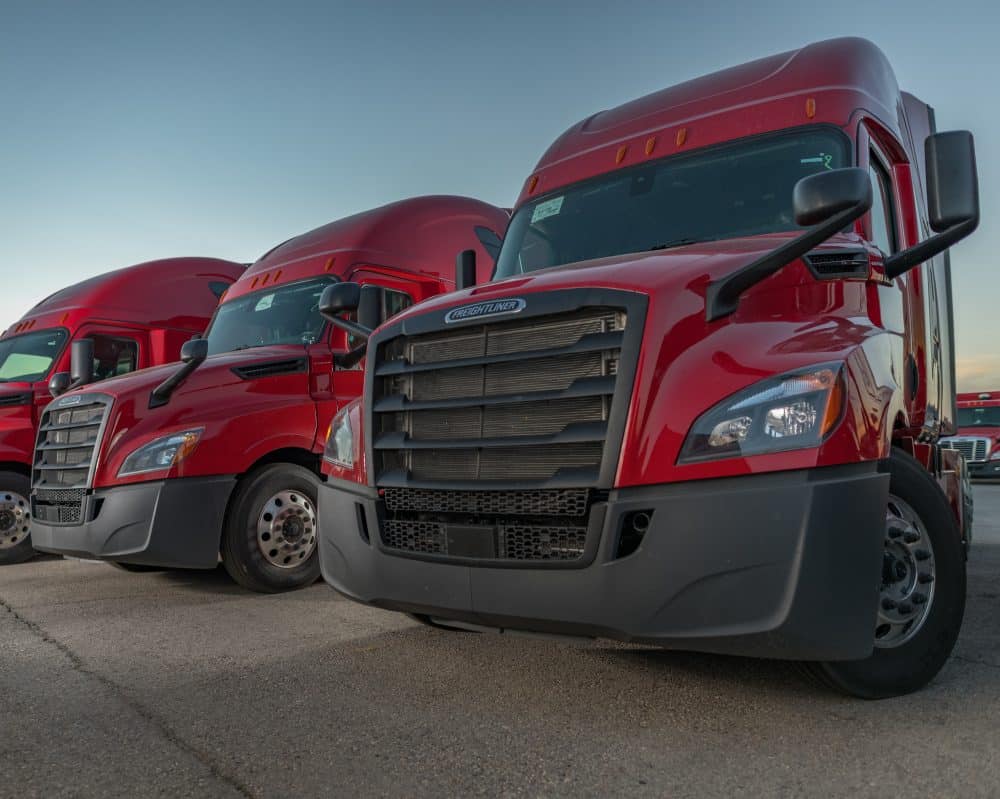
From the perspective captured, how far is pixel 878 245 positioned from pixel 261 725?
3553mm

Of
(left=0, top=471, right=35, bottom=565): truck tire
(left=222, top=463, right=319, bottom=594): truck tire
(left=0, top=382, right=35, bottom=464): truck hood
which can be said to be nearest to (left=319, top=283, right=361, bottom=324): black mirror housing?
(left=222, top=463, right=319, bottom=594): truck tire

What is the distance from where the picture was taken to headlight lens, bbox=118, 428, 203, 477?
575 centimetres

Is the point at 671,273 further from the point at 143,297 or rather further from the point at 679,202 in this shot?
the point at 143,297

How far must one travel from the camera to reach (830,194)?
3193 millimetres

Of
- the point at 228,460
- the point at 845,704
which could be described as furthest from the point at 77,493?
the point at 845,704

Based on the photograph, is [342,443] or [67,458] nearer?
[342,443]

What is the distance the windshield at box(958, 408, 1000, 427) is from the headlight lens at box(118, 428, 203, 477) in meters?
21.8

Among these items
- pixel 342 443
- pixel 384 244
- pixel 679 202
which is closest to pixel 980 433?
pixel 384 244

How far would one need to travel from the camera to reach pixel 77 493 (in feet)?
19.9

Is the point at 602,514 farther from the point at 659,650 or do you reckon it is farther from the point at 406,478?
the point at 659,650

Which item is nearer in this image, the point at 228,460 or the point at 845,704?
the point at 845,704

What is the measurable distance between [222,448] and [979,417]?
22225 millimetres

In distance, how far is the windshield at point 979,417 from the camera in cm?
2241

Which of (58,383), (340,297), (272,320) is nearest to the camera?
(340,297)
